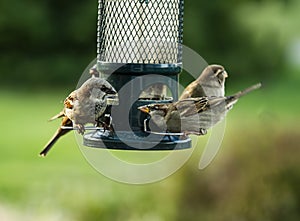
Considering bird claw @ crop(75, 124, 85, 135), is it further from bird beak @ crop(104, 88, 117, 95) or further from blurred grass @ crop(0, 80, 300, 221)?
blurred grass @ crop(0, 80, 300, 221)

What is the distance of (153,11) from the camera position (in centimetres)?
602

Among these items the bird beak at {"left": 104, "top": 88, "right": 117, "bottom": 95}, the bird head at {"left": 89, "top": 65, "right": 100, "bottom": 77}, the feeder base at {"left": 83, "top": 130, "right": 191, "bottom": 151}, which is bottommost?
the feeder base at {"left": 83, "top": 130, "right": 191, "bottom": 151}

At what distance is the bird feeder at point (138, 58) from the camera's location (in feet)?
18.8

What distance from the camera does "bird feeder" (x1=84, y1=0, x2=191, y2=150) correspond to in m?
5.72

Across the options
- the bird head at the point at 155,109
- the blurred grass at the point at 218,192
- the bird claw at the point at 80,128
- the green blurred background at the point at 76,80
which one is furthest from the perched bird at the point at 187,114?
the green blurred background at the point at 76,80

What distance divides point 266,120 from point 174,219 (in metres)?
1.81

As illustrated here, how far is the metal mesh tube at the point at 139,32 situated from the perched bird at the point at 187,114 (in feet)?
1.37

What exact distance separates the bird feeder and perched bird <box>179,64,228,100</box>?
0.16 m

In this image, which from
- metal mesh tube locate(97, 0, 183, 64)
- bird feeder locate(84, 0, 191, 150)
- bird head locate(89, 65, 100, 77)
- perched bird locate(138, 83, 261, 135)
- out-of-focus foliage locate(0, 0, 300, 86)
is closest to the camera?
perched bird locate(138, 83, 261, 135)

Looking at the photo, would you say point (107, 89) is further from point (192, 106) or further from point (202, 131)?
point (202, 131)

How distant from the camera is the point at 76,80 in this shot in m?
21.9

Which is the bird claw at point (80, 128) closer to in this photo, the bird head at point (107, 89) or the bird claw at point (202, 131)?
the bird head at point (107, 89)

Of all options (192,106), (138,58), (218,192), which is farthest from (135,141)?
(218,192)

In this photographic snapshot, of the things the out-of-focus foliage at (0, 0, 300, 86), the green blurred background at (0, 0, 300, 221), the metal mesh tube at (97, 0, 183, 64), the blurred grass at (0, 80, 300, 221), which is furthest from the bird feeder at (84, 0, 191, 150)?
the out-of-focus foliage at (0, 0, 300, 86)
